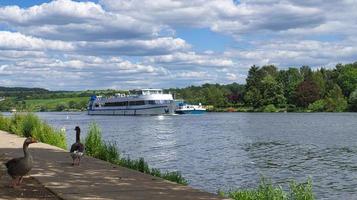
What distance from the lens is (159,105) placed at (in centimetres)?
10806

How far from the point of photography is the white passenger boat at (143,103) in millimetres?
108300

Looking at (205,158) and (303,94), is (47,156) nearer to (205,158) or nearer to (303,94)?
(205,158)

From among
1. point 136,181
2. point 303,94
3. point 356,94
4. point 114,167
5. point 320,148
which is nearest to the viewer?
point 136,181

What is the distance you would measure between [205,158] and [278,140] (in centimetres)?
1584

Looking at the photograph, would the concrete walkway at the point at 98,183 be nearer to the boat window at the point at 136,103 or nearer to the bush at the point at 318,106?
the boat window at the point at 136,103

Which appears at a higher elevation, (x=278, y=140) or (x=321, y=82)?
(x=321, y=82)

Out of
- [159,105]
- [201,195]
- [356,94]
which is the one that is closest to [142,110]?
[159,105]

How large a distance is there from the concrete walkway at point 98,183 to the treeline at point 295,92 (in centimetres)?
11533

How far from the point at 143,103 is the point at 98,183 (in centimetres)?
9931

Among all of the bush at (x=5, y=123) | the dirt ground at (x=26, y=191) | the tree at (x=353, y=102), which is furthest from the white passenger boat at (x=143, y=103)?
the dirt ground at (x=26, y=191)

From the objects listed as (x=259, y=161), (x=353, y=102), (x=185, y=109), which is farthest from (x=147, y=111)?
(x=259, y=161)

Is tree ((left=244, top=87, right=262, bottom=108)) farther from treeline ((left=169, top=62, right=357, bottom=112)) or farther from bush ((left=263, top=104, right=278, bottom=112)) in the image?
bush ((left=263, top=104, right=278, bottom=112))

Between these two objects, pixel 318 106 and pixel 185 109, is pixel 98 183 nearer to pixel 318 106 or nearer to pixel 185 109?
pixel 185 109

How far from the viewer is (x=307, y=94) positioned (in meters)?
141
